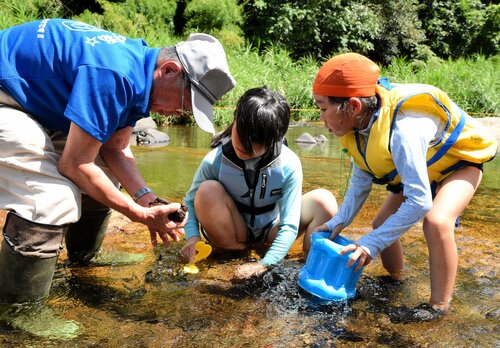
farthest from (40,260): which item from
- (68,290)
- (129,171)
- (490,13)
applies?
(490,13)

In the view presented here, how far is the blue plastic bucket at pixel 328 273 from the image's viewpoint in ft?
7.22

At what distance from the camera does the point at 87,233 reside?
8.77 feet

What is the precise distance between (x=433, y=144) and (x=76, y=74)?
1.42 metres

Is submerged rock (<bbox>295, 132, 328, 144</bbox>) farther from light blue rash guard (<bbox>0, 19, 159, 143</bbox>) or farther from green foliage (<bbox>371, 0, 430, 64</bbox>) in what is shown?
green foliage (<bbox>371, 0, 430, 64</bbox>)

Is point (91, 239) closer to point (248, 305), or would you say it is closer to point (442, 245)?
point (248, 305)

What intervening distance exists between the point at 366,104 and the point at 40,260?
4.51 feet

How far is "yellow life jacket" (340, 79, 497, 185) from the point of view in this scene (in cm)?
220

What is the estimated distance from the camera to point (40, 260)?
1.98 meters

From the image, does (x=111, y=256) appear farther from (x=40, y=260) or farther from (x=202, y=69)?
(x=202, y=69)

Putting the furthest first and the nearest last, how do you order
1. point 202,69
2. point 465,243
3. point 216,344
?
point 465,243 < point 202,69 < point 216,344

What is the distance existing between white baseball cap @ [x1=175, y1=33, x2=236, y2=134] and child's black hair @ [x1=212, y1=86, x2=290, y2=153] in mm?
199

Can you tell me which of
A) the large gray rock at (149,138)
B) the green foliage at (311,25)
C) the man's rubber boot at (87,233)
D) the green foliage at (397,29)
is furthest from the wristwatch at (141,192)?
the green foliage at (397,29)

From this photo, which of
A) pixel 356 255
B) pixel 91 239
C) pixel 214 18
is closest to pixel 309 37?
pixel 214 18

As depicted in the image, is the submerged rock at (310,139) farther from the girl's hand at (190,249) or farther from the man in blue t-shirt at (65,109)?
the man in blue t-shirt at (65,109)
